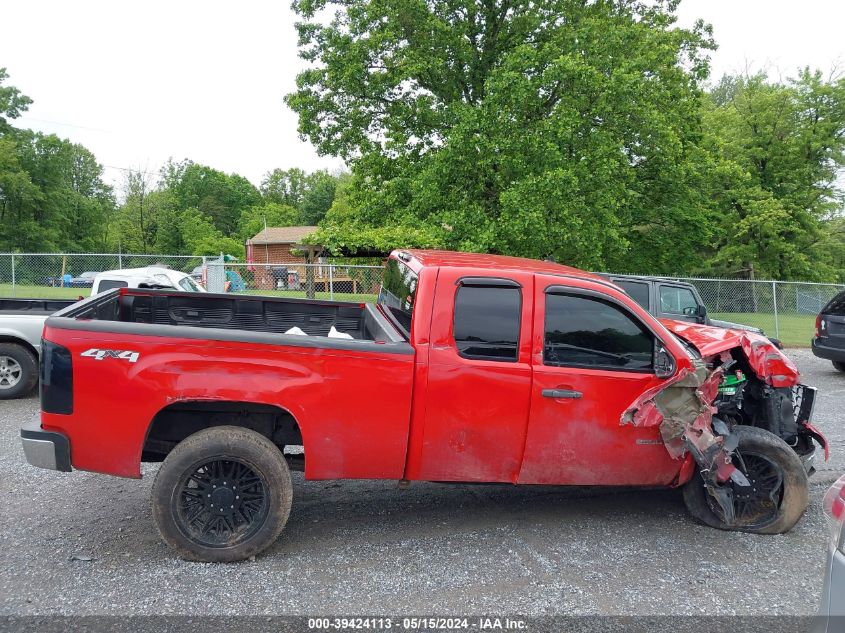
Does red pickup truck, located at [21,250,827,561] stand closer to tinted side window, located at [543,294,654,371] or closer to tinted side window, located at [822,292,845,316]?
tinted side window, located at [543,294,654,371]

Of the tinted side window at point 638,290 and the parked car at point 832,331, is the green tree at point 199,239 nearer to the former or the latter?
the tinted side window at point 638,290

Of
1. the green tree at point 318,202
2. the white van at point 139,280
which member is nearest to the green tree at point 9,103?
the green tree at point 318,202

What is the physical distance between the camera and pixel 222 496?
364 centimetres

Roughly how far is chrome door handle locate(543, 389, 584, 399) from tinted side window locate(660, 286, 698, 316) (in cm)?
733

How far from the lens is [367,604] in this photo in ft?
10.7

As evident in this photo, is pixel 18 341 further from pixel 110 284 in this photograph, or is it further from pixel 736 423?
pixel 736 423

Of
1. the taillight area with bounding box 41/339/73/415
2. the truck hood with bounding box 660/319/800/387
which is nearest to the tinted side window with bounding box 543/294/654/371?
the truck hood with bounding box 660/319/800/387

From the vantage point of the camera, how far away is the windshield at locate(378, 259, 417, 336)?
414 centimetres

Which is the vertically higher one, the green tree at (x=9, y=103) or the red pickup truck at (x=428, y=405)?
the green tree at (x=9, y=103)

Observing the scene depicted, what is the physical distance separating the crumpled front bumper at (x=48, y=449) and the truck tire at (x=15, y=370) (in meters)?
4.88

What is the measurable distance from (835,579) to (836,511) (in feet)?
0.91

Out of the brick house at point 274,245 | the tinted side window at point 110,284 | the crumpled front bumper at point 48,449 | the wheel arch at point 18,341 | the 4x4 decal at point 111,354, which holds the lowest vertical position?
the crumpled front bumper at point 48,449

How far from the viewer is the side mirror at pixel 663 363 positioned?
157 inches

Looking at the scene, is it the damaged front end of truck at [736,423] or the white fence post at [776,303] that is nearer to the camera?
the damaged front end of truck at [736,423]
